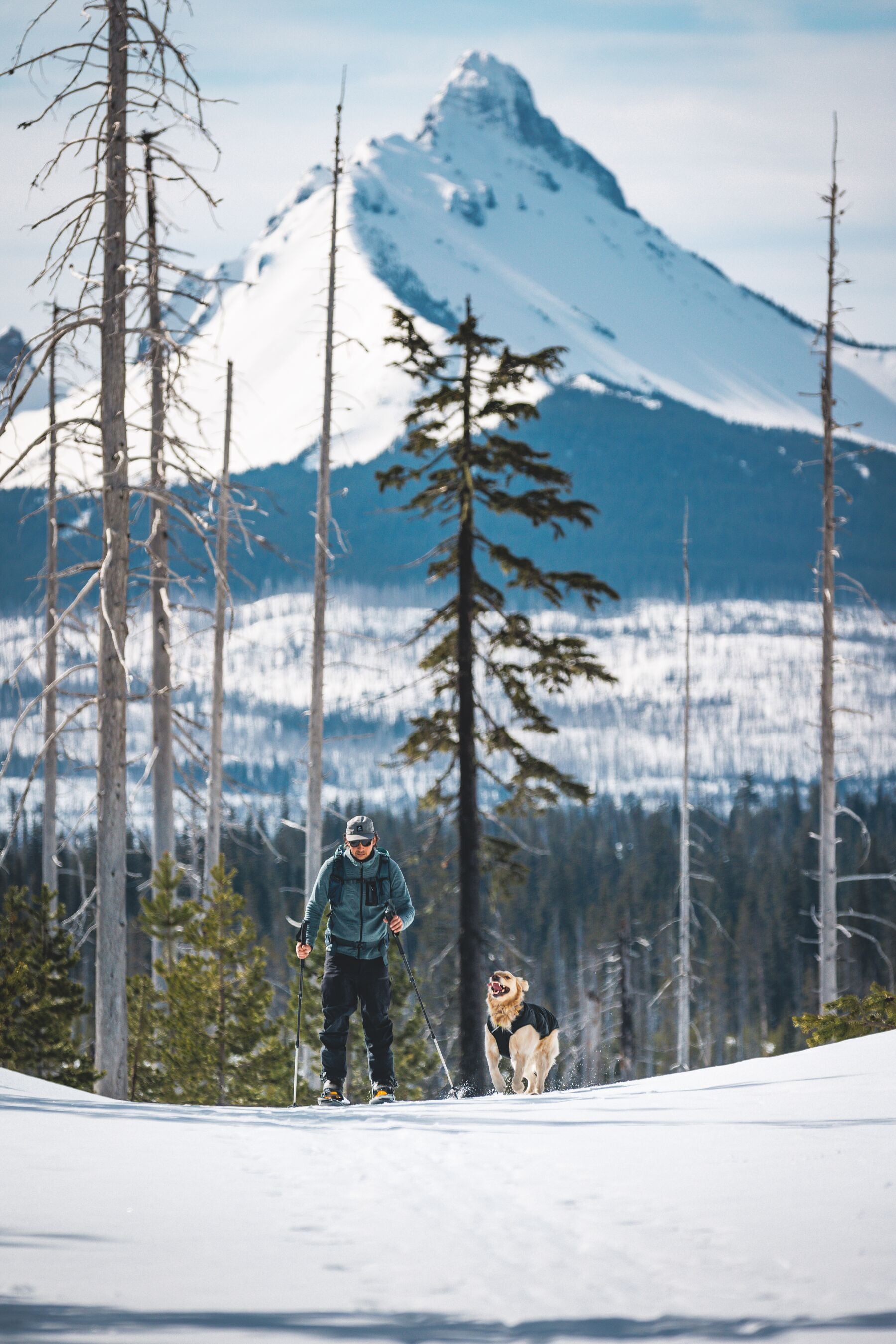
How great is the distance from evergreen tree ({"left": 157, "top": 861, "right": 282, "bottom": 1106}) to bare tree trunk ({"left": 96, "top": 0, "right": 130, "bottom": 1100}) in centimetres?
450

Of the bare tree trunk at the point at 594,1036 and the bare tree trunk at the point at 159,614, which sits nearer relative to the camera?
the bare tree trunk at the point at 159,614

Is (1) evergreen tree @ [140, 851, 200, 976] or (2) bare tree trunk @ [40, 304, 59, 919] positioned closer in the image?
(1) evergreen tree @ [140, 851, 200, 976]

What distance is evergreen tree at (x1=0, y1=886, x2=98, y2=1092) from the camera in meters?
14.8

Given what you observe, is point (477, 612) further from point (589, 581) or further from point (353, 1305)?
point (353, 1305)

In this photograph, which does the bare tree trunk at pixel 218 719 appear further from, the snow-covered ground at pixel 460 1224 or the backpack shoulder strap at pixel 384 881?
the snow-covered ground at pixel 460 1224

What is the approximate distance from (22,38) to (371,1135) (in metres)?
10.2

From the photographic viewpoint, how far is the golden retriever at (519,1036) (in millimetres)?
10203

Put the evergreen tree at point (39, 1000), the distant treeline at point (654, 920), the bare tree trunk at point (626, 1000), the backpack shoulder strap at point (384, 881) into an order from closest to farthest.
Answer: the backpack shoulder strap at point (384, 881) → the evergreen tree at point (39, 1000) → the bare tree trunk at point (626, 1000) → the distant treeline at point (654, 920)

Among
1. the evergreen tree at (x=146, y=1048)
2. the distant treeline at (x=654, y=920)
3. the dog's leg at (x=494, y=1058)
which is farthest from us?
the distant treeline at (x=654, y=920)

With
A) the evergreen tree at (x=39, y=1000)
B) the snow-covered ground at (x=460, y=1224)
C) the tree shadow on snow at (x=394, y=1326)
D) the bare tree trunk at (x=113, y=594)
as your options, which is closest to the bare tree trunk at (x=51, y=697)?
the evergreen tree at (x=39, y=1000)

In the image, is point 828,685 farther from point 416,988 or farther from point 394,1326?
point 394,1326

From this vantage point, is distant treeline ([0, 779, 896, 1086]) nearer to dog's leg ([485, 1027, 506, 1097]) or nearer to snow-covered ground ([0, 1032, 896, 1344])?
dog's leg ([485, 1027, 506, 1097])

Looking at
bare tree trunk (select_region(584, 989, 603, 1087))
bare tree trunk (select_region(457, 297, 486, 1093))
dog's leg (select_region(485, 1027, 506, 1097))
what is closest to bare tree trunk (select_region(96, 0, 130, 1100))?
dog's leg (select_region(485, 1027, 506, 1097))

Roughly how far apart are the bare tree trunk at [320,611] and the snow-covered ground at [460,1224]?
11.3 m
